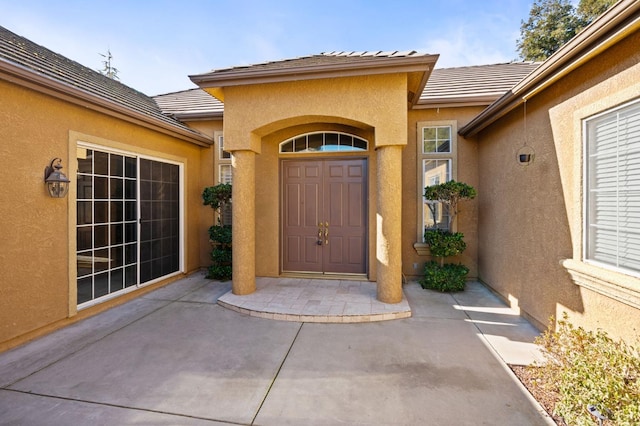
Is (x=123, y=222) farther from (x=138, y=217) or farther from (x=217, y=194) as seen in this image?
(x=217, y=194)

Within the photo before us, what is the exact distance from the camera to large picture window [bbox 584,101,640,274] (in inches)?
110

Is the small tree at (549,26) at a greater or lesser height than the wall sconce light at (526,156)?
greater

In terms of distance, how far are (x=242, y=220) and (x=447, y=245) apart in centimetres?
425

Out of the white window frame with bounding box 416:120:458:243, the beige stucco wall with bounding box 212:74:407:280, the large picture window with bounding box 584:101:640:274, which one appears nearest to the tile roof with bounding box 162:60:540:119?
the white window frame with bounding box 416:120:458:243

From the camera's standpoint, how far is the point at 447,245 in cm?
597

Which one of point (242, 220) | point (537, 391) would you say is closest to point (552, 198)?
point (537, 391)

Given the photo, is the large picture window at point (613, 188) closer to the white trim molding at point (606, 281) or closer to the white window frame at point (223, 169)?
the white trim molding at point (606, 281)

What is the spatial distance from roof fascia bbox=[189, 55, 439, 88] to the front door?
7.24ft

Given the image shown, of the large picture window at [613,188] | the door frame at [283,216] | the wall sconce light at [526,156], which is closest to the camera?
the large picture window at [613,188]

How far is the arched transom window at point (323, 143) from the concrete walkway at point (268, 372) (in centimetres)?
377

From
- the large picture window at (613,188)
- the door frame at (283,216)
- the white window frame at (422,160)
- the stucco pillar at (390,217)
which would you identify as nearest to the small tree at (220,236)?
the door frame at (283,216)

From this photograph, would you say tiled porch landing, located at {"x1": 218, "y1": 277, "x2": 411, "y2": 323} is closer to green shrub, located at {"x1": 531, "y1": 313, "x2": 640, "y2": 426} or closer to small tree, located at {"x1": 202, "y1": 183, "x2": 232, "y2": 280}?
small tree, located at {"x1": 202, "y1": 183, "x2": 232, "y2": 280}

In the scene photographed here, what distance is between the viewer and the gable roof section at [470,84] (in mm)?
6434

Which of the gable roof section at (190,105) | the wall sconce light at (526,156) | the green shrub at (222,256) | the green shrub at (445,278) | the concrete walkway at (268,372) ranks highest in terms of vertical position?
the gable roof section at (190,105)
